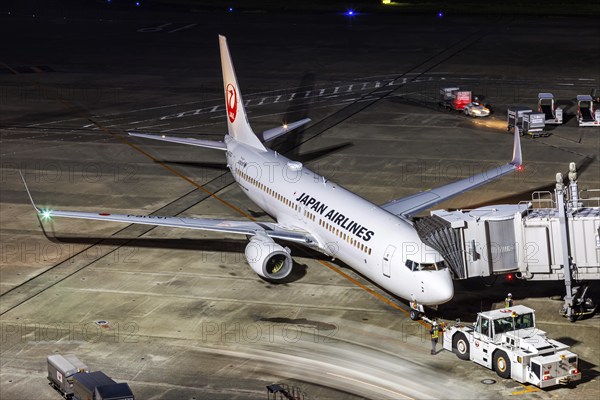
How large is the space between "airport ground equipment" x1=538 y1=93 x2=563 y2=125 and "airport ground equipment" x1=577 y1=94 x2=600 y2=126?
1.92 meters

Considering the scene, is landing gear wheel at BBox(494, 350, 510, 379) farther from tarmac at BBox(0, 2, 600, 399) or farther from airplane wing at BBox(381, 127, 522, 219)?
airplane wing at BBox(381, 127, 522, 219)

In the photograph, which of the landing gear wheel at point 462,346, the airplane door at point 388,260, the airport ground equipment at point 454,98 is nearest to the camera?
the landing gear wheel at point 462,346

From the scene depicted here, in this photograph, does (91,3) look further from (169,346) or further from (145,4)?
(169,346)

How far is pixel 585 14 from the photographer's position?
6038 inches

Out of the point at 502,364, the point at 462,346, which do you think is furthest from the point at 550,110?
the point at 502,364

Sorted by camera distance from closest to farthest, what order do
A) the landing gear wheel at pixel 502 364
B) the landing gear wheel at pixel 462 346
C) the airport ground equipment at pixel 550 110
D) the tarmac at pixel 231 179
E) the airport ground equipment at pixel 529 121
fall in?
the landing gear wheel at pixel 502 364, the landing gear wheel at pixel 462 346, the tarmac at pixel 231 179, the airport ground equipment at pixel 529 121, the airport ground equipment at pixel 550 110

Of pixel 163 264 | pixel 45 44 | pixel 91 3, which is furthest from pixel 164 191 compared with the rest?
pixel 91 3

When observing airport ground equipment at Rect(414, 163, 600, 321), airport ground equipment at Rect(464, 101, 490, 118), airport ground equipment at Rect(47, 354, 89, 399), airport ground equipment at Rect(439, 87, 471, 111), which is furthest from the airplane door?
airport ground equipment at Rect(439, 87, 471, 111)

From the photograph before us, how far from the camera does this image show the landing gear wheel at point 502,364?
147ft

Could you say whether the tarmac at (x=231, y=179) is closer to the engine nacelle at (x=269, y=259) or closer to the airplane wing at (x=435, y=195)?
the engine nacelle at (x=269, y=259)

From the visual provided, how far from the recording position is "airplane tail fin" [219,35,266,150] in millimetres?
67625

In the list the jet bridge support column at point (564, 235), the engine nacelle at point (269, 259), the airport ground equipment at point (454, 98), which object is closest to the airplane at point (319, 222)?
the engine nacelle at point (269, 259)

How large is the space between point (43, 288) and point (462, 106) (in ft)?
170

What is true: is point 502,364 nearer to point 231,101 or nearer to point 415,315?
point 415,315
